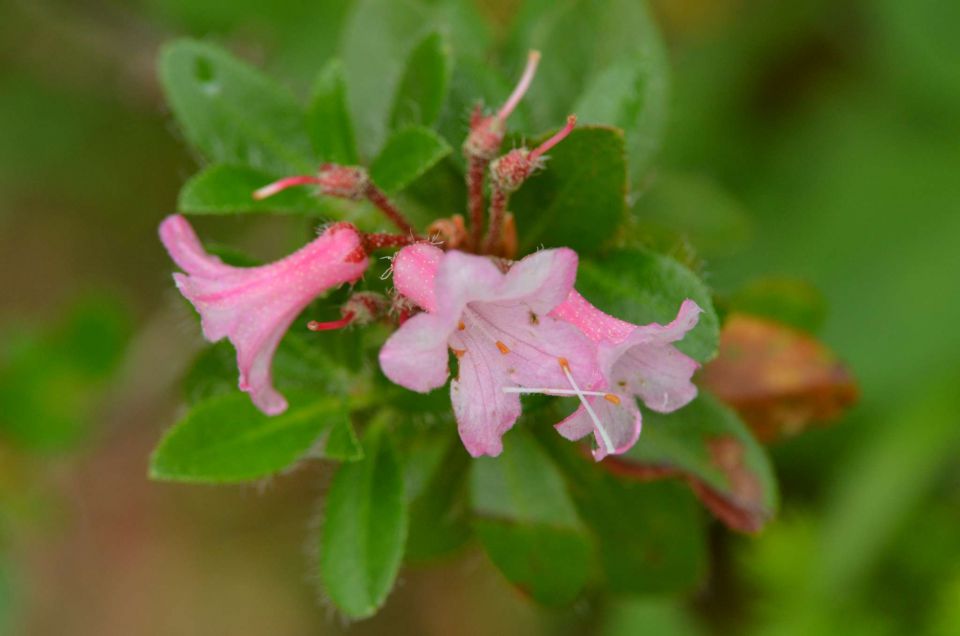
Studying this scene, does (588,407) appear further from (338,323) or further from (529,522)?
(529,522)

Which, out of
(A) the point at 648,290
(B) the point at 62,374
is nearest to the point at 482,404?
(A) the point at 648,290

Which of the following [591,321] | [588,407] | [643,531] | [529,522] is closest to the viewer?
[588,407]

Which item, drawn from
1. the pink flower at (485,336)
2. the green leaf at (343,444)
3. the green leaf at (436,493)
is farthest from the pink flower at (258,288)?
the green leaf at (436,493)

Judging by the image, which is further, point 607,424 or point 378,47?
point 378,47

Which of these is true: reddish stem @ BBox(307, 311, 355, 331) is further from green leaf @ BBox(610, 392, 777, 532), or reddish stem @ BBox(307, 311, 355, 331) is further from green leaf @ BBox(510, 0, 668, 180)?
green leaf @ BBox(510, 0, 668, 180)

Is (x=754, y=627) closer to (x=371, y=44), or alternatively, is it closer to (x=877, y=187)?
(x=877, y=187)

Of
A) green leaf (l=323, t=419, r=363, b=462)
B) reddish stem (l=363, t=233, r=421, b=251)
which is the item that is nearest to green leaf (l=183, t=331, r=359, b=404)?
green leaf (l=323, t=419, r=363, b=462)
